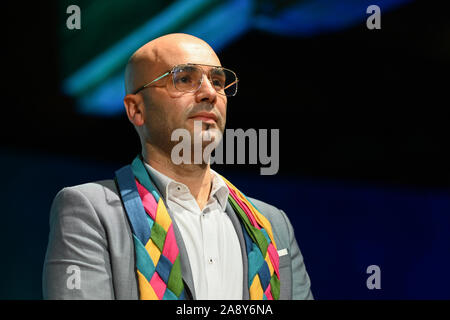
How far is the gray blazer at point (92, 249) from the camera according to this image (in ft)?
5.28

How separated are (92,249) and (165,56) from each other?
669mm

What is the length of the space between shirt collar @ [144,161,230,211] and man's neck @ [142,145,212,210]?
0.02m

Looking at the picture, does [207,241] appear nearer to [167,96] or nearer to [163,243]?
[163,243]

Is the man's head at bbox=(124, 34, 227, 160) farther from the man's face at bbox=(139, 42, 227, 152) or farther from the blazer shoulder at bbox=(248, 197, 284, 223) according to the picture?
the blazer shoulder at bbox=(248, 197, 284, 223)

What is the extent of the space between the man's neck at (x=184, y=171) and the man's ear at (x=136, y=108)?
95mm

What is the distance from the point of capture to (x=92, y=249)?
165cm

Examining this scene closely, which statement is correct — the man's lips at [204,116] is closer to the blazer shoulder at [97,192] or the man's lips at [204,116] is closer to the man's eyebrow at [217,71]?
the man's eyebrow at [217,71]

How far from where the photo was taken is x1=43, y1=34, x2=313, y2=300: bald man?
1.65m
